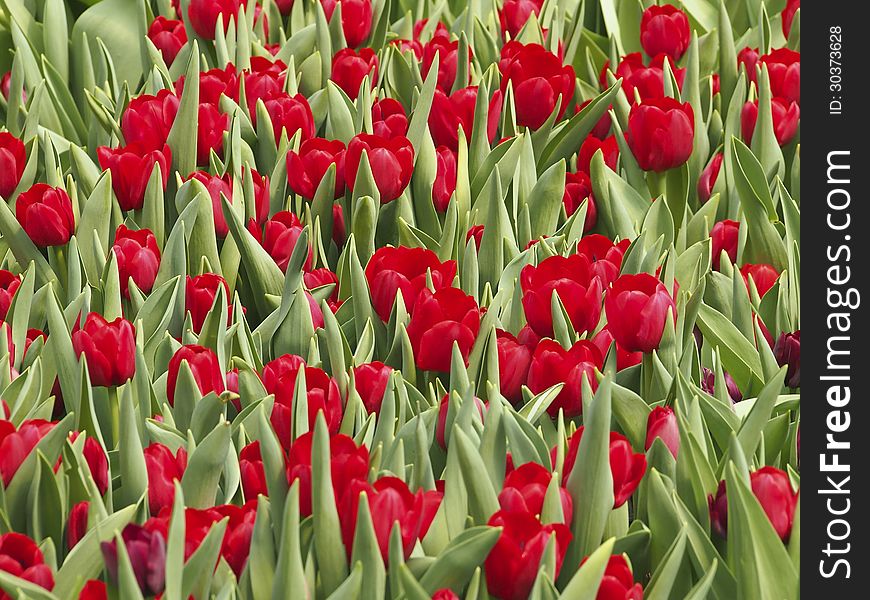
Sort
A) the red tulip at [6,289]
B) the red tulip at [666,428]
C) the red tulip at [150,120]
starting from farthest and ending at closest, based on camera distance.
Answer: the red tulip at [150,120], the red tulip at [6,289], the red tulip at [666,428]

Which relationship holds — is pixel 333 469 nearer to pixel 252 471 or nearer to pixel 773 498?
pixel 252 471

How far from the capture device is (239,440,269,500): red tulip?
3.98ft

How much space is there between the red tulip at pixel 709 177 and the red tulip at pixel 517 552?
1042 millimetres

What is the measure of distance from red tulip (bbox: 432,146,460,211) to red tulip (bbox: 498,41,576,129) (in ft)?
0.72

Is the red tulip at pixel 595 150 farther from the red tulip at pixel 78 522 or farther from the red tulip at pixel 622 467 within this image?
the red tulip at pixel 78 522

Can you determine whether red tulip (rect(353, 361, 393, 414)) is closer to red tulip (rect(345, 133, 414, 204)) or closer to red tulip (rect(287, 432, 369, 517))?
red tulip (rect(287, 432, 369, 517))

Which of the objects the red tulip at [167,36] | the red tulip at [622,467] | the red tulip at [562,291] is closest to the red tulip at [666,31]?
the red tulip at [167,36]

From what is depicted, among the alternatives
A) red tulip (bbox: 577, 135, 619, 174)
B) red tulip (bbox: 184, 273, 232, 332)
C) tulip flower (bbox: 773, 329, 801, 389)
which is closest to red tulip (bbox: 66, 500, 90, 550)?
red tulip (bbox: 184, 273, 232, 332)

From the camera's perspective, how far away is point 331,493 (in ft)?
3.49

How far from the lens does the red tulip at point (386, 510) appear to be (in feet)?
3.49

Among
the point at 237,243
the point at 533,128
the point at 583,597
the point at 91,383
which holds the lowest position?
the point at 583,597
